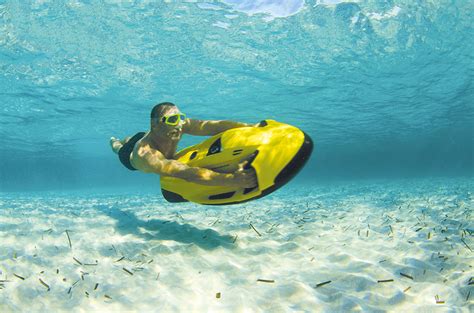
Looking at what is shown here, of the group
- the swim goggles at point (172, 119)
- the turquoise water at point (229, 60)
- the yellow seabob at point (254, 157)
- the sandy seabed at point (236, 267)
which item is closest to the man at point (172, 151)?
the swim goggles at point (172, 119)

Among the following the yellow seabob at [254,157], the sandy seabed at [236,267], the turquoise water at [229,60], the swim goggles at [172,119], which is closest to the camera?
the sandy seabed at [236,267]

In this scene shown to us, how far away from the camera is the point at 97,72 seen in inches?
725

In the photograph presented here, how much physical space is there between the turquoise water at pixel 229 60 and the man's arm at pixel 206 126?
8284 millimetres

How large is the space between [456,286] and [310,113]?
92.6ft

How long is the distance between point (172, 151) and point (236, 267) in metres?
2.64

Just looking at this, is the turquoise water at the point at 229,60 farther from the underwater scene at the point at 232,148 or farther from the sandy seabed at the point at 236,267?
the sandy seabed at the point at 236,267

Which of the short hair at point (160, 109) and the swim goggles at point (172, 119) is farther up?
the short hair at point (160, 109)

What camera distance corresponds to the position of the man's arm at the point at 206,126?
19.5 feet

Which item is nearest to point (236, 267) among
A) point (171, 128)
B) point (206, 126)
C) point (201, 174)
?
point (201, 174)

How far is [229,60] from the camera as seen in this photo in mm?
17391

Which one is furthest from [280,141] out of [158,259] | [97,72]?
[97,72]

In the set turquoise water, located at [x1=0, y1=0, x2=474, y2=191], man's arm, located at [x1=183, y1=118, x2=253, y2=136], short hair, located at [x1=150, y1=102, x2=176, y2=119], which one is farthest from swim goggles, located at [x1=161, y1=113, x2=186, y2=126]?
turquoise water, located at [x1=0, y1=0, x2=474, y2=191]

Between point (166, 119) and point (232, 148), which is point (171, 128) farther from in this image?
point (232, 148)

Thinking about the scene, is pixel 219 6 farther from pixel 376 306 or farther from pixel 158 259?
pixel 376 306
